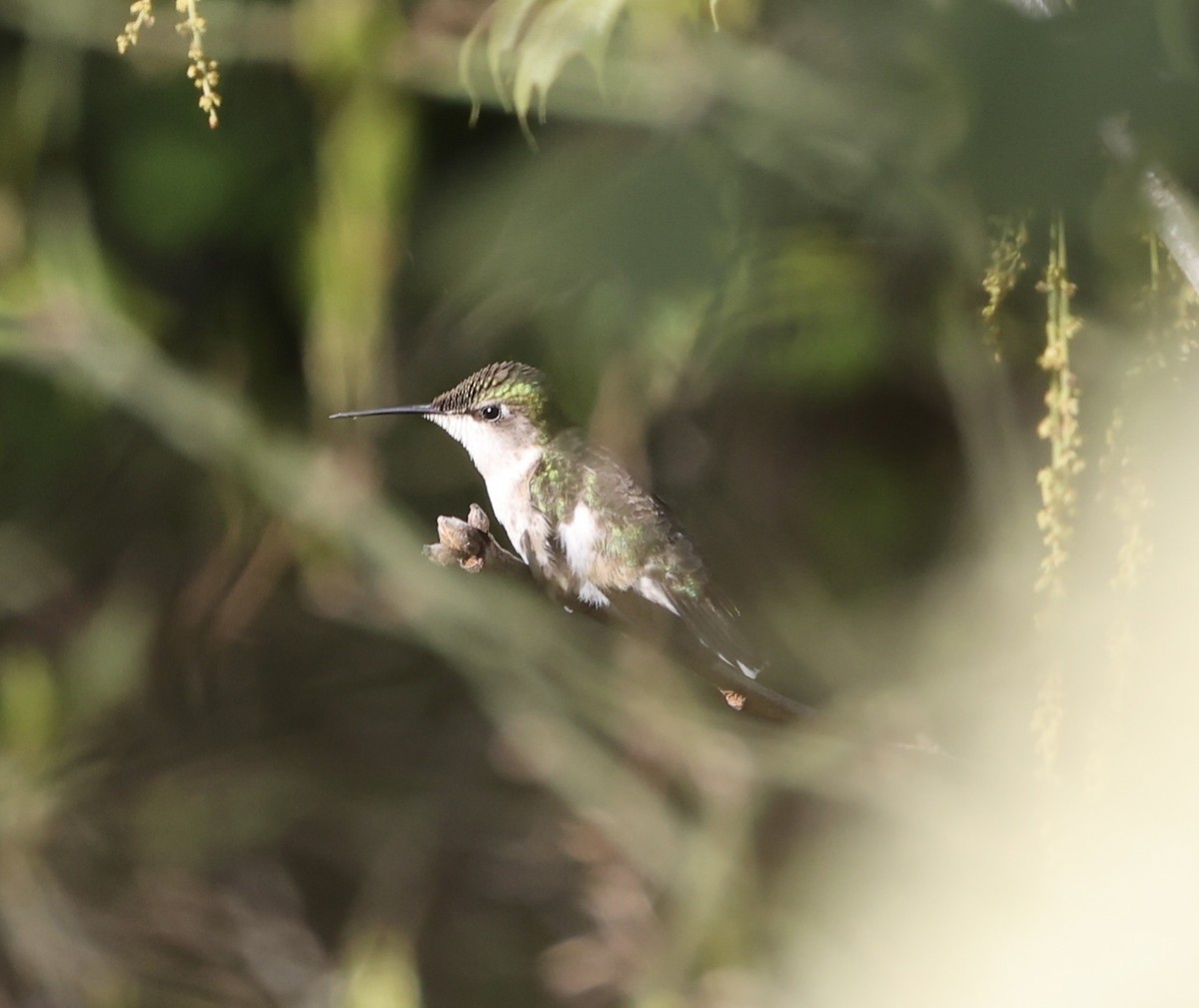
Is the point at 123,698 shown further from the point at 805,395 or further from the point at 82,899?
the point at 805,395

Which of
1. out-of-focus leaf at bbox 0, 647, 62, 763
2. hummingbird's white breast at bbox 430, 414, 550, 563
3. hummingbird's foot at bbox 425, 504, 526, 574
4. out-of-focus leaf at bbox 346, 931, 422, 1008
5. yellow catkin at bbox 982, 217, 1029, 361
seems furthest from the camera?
out-of-focus leaf at bbox 0, 647, 62, 763

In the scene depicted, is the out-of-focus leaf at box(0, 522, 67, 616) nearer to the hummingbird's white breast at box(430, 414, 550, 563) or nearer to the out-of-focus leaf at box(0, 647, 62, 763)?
the out-of-focus leaf at box(0, 647, 62, 763)

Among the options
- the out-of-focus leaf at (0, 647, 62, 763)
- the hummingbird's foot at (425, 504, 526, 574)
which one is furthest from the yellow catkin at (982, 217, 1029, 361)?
the out-of-focus leaf at (0, 647, 62, 763)

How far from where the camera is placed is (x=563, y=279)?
1.14m

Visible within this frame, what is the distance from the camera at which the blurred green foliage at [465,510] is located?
55.4 inches

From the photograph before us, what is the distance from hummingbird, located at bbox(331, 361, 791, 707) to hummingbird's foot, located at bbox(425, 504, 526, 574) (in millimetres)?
346

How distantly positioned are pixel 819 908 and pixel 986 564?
25.2 inches

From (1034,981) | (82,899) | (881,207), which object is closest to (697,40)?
(881,207)

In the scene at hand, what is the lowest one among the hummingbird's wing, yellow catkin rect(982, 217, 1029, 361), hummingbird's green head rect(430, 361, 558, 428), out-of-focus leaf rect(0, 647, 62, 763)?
out-of-focus leaf rect(0, 647, 62, 763)

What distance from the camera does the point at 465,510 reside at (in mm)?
1901

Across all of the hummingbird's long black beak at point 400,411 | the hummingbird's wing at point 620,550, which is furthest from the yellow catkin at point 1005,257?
the hummingbird's long black beak at point 400,411

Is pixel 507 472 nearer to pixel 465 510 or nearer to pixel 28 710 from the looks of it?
pixel 465 510

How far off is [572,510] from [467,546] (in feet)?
1.43

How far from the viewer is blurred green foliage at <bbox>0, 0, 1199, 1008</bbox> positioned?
1.41 metres
